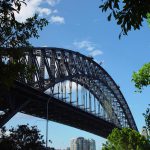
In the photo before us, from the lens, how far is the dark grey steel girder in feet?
262

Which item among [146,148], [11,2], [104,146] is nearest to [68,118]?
[104,146]

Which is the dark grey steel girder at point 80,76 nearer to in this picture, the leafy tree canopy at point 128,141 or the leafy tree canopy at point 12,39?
the leafy tree canopy at point 128,141

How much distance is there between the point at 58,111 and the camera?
8431 cm

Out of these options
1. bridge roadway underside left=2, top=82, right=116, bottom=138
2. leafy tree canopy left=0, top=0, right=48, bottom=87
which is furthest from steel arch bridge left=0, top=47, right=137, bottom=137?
leafy tree canopy left=0, top=0, right=48, bottom=87

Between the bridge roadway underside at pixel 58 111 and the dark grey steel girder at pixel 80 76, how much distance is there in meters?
2.11

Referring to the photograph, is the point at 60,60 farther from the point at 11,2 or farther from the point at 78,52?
the point at 11,2

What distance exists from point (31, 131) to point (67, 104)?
20284 mm

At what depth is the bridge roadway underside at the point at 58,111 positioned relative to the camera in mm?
65250

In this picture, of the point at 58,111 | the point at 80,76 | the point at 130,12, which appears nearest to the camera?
the point at 130,12

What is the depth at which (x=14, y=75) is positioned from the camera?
35.8 feet

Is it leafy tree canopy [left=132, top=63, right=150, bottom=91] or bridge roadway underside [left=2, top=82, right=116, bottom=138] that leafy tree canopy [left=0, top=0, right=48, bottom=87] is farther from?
bridge roadway underside [left=2, top=82, right=116, bottom=138]

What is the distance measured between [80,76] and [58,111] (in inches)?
911

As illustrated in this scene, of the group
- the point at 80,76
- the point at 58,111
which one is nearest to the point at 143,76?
the point at 58,111

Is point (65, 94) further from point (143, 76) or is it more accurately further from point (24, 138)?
point (143, 76)
